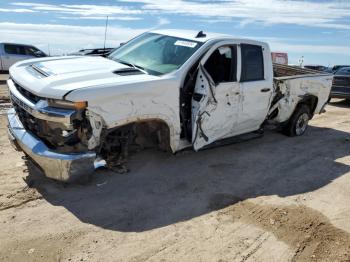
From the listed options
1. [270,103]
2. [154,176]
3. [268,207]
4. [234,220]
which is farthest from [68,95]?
[270,103]

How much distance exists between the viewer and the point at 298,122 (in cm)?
871

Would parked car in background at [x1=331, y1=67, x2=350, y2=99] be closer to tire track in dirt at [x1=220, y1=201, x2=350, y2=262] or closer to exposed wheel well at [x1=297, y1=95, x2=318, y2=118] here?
exposed wheel well at [x1=297, y1=95, x2=318, y2=118]

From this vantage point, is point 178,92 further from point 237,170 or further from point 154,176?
point 237,170

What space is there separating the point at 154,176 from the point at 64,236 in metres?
1.91

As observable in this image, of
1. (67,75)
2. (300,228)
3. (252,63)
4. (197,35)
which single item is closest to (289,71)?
(252,63)

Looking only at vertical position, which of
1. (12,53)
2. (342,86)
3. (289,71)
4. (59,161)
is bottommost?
(12,53)

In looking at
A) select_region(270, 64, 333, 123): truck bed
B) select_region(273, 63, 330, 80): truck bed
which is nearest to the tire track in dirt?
select_region(270, 64, 333, 123): truck bed

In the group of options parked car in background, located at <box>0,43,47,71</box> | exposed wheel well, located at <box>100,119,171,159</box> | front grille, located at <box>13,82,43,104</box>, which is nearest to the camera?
front grille, located at <box>13,82,43,104</box>

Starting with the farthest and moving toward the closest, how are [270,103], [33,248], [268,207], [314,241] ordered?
1. [270,103]
2. [268,207]
3. [314,241]
4. [33,248]

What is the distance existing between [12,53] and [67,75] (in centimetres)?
1701

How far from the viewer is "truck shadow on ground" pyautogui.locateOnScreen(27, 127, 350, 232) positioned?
470cm

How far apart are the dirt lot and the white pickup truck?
397mm

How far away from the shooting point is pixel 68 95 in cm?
450

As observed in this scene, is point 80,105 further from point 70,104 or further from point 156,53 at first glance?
point 156,53
